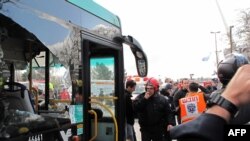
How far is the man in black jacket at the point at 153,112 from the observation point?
265 inches

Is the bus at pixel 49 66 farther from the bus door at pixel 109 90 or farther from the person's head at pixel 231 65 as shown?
the person's head at pixel 231 65

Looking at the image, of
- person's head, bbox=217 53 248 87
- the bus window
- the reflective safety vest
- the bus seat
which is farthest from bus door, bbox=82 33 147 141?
person's head, bbox=217 53 248 87

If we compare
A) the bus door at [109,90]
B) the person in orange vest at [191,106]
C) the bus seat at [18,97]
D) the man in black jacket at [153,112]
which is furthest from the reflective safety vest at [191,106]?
the bus seat at [18,97]

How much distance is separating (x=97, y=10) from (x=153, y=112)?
252 cm

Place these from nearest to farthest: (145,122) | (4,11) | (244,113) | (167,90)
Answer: (244,113)
(4,11)
(145,122)
(167,90)

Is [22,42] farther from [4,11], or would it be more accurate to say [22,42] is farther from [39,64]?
[4,11]

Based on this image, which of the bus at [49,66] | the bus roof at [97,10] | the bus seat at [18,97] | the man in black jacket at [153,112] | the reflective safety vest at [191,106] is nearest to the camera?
the bus at [49,66]

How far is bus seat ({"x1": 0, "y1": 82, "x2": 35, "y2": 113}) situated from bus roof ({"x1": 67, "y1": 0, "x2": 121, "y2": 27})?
41.8 inches

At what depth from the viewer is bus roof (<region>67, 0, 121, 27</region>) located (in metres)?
4.36

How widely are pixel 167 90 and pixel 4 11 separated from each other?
800cm

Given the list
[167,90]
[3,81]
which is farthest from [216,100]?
[167,90]

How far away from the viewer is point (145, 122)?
6.79 m

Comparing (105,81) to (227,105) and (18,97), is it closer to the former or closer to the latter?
(18,97)

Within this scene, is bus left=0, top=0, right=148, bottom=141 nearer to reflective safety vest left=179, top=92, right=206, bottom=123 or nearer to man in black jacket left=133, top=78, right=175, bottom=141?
man in black jacket left=133, top=78, right=175, bottom=141
